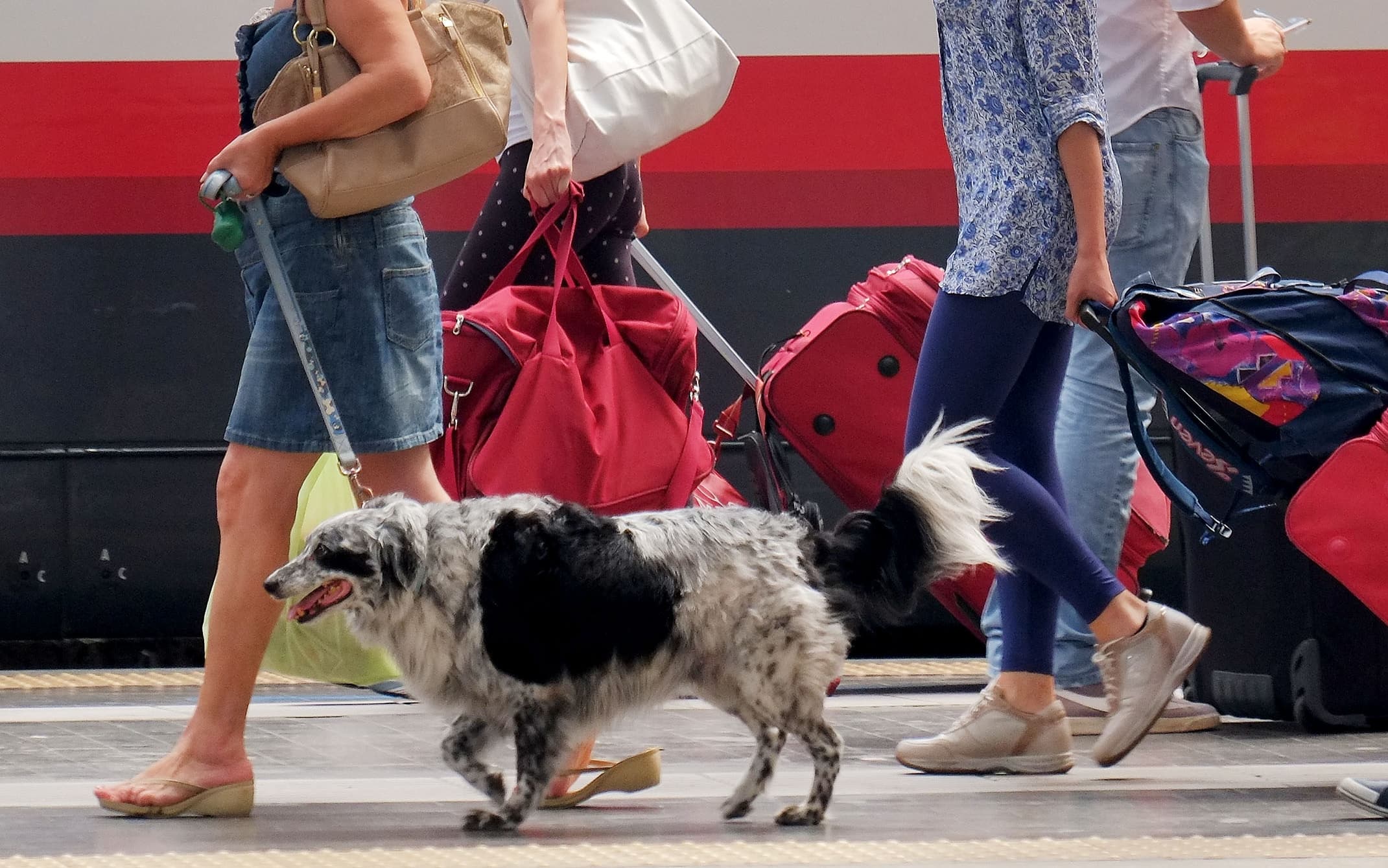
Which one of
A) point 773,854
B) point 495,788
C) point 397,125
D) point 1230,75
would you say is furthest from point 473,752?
point 1230,75

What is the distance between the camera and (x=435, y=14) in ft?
10.7

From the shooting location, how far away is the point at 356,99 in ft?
10.2

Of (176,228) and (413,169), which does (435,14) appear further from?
(176,228)

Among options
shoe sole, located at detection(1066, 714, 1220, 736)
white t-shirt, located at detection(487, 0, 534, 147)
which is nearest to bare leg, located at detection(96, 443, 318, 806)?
white t-shirt, located at detection(487, 0, 534, 147)

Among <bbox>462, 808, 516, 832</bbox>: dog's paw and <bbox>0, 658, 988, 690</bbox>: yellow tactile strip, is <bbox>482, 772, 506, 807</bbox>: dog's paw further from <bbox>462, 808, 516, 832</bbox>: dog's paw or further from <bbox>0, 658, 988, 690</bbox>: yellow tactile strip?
<bbox>0, 658, 988, 690</bbox>: yellow tactile strip

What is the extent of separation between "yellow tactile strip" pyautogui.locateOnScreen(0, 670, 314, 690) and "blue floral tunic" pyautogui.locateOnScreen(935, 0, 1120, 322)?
264 cm

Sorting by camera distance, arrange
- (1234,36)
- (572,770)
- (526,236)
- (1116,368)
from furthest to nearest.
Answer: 1. (1116,368)
2. (1234,36)
3. (526,236)
4. (572,770)

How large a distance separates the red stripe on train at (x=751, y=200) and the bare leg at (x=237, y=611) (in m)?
2.25

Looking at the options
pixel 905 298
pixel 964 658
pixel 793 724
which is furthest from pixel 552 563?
pixel 964 658

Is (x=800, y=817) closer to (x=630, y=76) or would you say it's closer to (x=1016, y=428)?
(x=1016, y=428)

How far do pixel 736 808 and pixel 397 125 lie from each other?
49.9 inches

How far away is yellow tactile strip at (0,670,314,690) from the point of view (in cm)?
527

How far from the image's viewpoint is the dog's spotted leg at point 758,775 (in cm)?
318

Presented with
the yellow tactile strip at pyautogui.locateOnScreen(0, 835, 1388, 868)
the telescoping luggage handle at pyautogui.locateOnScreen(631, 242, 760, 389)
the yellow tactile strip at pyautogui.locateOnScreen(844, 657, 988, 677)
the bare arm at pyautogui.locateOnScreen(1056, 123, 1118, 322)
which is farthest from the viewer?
the yellow tactile strip at pyautogui.locateOnScreen(844, 657, 988, 677)
